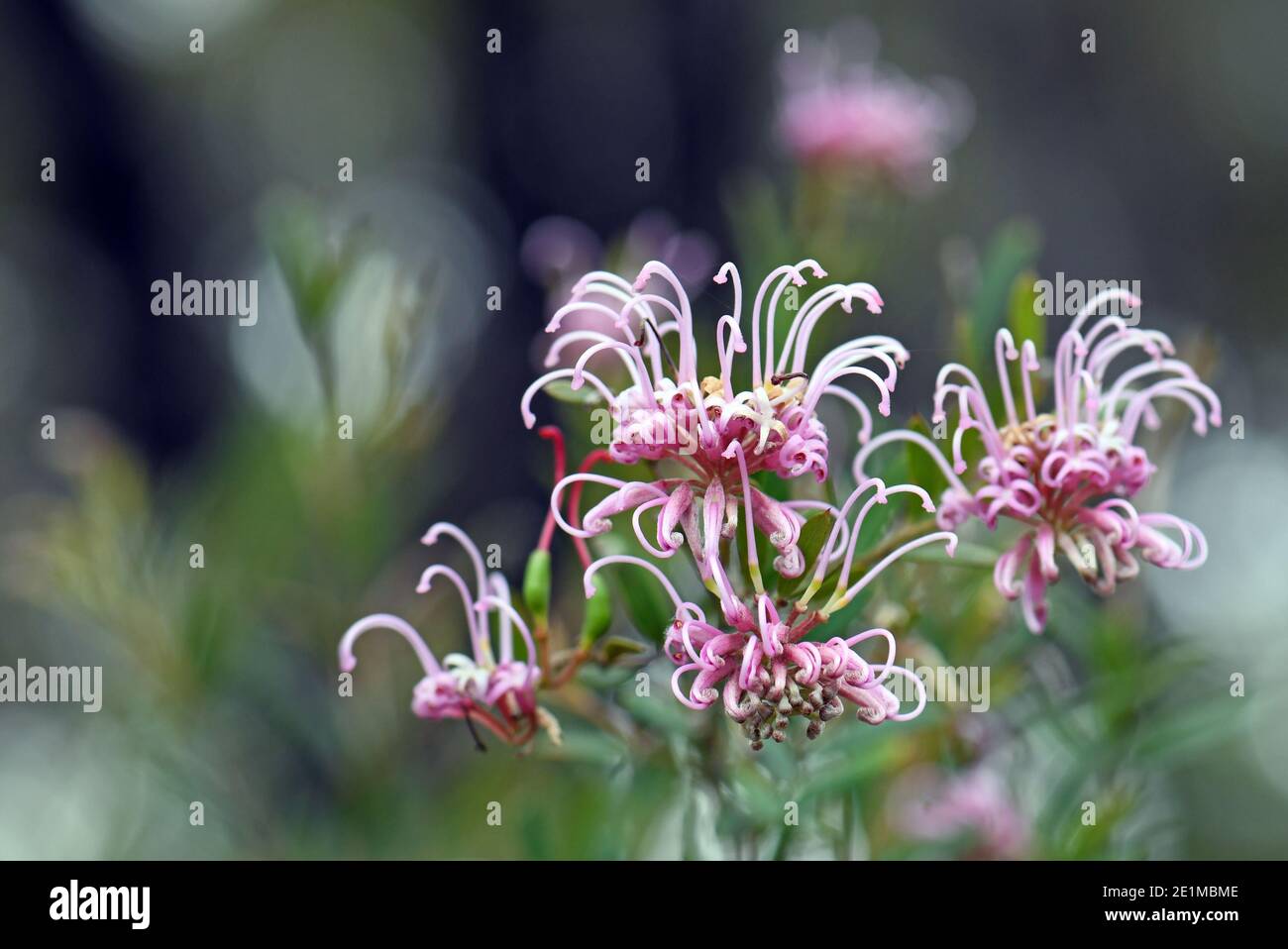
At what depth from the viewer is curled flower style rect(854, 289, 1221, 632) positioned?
141 cm

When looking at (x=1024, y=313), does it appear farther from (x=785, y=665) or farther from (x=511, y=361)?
(x=511, y=361)

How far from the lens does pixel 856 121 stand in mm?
2854

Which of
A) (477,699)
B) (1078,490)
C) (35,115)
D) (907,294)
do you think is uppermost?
(35,115)

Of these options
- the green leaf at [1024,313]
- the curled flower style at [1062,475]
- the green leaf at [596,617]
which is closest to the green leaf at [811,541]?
the curled flower style at [1062,475]

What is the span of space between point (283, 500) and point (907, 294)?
292cm

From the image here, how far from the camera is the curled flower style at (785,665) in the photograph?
4.23ft

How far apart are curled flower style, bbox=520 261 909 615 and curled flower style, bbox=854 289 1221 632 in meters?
0.11

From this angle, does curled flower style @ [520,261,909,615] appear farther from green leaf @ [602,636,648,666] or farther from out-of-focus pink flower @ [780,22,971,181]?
out-of-focus pink flower @ [780,22,971,181]

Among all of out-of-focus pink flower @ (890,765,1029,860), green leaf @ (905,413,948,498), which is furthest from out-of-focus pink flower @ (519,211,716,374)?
out-of-focus pink flower @ (890,765,1029,860)

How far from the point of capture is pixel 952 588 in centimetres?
182

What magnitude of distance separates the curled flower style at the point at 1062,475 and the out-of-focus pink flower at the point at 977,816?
0.60 m
